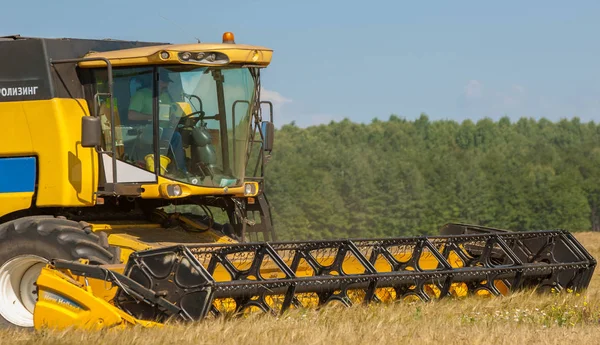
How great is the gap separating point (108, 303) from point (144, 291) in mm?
268

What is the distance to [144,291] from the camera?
7.45m

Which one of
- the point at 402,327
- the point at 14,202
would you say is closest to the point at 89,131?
the point at 14,202

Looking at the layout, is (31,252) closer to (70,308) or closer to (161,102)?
(70,308)

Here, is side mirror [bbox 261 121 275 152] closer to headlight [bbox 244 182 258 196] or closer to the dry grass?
headlight [bbox 244 182 258 196]

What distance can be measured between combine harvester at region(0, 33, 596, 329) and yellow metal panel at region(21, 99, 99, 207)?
0.04ft

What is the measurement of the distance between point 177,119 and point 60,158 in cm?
107

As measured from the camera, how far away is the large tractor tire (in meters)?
8.40

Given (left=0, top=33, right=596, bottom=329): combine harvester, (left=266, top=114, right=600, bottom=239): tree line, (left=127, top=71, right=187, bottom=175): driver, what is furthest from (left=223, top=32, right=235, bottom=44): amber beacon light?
(left=266, top=114, right=600, bottom=239): tree line

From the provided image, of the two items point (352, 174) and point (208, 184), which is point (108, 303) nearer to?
point (208, 184)

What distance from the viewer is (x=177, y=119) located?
919 cm

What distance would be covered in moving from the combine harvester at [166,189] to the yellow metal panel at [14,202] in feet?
0.04

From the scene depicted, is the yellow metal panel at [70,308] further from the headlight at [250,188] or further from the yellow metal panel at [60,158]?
the headlight at [250,188]

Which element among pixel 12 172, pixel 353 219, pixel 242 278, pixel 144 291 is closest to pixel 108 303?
pixel 144 291

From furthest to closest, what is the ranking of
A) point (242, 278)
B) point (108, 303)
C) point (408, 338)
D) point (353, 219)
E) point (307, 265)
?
point (353, 219), point (307, 265), point (242, 278), point (108, 303), point (408, 338)
